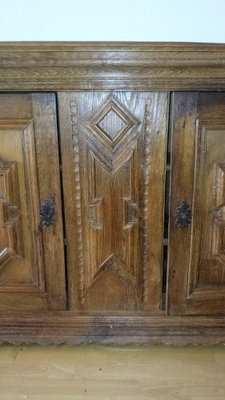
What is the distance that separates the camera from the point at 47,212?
99cm

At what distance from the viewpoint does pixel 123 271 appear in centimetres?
104

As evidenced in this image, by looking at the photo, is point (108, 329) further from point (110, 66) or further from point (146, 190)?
point (110, 66)

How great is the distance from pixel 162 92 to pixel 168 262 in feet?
1.59

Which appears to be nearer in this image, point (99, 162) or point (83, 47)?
point (83, 47)

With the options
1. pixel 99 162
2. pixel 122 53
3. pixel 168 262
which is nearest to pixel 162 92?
pixel 122 53

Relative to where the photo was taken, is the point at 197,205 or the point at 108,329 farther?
the point at 108,329
